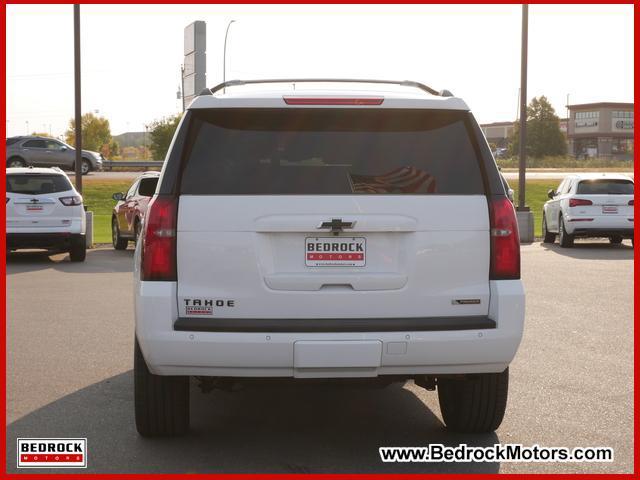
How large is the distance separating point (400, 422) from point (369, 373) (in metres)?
1.22

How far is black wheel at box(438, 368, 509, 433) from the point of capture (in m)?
5.66

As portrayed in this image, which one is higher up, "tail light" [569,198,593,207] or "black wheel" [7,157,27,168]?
"black wheel" [7,157,27,168]

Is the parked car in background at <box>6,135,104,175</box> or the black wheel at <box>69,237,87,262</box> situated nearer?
the black wheel at <box>69,237,87,262</box>

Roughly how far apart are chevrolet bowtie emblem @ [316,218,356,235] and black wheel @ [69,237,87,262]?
13790 millimetres

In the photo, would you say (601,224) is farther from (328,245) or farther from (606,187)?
(328,245)

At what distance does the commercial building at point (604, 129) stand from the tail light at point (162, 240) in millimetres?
131429

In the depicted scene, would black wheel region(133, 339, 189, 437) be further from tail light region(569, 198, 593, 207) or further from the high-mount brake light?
tail light region(569, 198, 593, 207)

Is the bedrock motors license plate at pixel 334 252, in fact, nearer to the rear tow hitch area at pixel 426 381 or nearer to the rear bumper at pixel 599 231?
the rear tow hitch area at pixel 426 381

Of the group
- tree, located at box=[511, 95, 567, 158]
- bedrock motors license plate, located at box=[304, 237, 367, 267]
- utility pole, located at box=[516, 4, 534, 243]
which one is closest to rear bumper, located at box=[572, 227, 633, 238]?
utility pole, located at box=[516, 4, 534, 243]

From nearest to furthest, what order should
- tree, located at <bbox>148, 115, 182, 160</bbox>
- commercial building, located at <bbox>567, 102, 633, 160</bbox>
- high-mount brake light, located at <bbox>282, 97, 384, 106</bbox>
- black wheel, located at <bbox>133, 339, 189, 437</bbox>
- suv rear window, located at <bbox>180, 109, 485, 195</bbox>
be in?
suv rear window, located at <bbox>180, 109, 485, 195</bbox>, high-mount brake light, located at <bbox>282, 97, 384, 106</bbox>, black wheel, located at <bbox>133, 339, 189, 437</bbox>, tree, located at <bbox>148, 115, 182, 160</bbox>, commercial building, located at <bbox>567, 102, 633, 160</bbox>

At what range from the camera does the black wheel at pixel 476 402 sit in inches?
223

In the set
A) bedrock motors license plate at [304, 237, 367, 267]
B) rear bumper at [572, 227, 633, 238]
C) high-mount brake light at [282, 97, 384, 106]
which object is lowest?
rear bumper at [572, 227, 633, 238]

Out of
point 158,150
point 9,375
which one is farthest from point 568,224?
point 158,150

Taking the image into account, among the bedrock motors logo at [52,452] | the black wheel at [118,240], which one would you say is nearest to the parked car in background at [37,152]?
the black wheel at [118,240]
